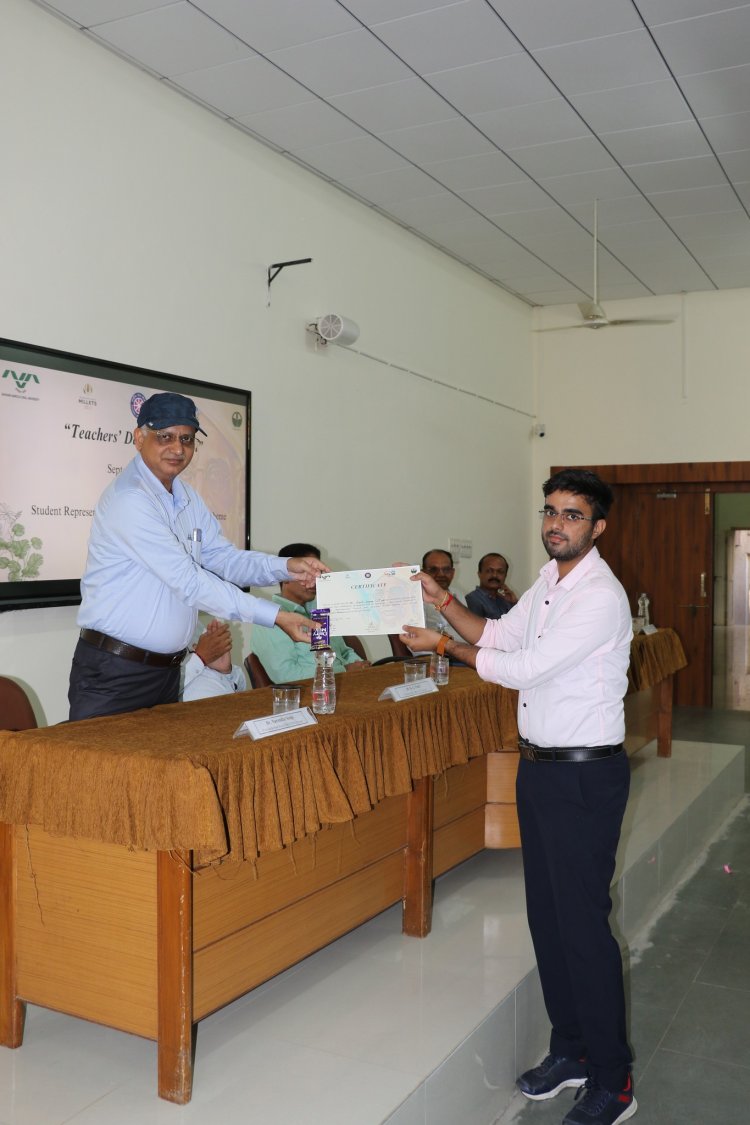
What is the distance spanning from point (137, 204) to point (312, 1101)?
4.15 meters

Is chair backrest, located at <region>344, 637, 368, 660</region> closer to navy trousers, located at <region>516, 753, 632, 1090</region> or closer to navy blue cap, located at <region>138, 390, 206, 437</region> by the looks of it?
navy blue cap, located at <region>138, 390, 206, 437</region>

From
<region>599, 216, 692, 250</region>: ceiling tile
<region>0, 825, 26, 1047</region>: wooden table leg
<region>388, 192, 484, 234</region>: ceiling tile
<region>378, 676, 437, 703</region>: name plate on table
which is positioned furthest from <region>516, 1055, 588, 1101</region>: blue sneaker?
<region>599, 216, 692, 250</region>: ceiling tile

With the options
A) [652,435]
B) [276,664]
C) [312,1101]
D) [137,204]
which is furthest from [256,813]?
[652,435]

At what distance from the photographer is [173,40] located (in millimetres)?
4641

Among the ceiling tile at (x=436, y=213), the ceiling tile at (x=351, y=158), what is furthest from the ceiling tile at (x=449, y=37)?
the ceiling tile at (x=436, y=213)

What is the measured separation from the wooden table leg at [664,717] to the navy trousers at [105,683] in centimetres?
434

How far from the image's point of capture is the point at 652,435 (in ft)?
30.7

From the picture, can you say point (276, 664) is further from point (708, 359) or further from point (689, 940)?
point (708, 359)

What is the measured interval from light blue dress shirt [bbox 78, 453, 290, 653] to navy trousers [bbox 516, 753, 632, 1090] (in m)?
1.03

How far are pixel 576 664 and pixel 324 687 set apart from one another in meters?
0.86

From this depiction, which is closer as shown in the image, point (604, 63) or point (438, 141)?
point (604, 63)

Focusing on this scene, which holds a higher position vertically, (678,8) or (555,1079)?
(678,8)

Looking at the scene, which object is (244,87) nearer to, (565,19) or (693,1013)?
(565,19)

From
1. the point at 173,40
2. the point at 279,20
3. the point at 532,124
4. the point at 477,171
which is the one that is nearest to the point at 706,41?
the point at 532,124
